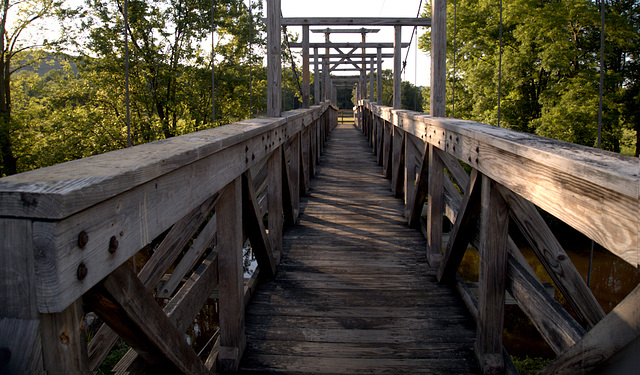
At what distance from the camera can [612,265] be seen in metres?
13.7

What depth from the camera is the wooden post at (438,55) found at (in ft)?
11.4

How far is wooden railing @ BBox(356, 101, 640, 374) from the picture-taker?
39.0 inches

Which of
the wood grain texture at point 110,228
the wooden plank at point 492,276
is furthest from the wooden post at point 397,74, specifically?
the wood grain texture at point 110,228

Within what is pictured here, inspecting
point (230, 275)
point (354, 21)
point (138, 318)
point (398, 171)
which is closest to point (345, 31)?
point (354, 21)

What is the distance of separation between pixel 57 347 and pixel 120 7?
43.3 feet

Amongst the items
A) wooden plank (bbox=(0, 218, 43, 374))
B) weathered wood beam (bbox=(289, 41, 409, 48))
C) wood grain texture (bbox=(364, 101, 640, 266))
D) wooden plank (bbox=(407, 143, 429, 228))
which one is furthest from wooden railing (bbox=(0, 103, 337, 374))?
weathered wood beam (bbox=(289, 41, 409, 48))

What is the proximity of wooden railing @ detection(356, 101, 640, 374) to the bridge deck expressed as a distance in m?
0.19

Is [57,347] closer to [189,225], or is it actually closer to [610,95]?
[189,225]

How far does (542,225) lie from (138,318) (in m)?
1.40

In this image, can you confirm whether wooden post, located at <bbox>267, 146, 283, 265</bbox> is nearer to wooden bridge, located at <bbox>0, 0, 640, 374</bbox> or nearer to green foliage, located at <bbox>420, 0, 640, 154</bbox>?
wooden bridge, located at <bbox>0, 0, 640, 374</bbox>

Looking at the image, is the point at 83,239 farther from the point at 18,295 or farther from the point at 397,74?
the point at 397,74

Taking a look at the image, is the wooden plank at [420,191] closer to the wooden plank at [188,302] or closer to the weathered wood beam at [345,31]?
the wooden plank at [188,302]

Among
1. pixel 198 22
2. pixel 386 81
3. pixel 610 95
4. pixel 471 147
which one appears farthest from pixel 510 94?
pixel 386 81

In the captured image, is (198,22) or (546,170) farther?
(198,22)
